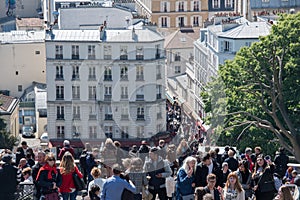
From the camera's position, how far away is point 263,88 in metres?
51.1

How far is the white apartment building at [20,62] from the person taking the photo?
97375mm

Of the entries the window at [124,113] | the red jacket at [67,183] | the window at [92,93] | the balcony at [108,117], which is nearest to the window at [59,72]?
the window at [92,93]

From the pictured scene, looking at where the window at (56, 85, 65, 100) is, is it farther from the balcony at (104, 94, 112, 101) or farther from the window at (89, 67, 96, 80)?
the balcony at (104, 94, 112, 101)

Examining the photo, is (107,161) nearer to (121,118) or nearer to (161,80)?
(121,118)

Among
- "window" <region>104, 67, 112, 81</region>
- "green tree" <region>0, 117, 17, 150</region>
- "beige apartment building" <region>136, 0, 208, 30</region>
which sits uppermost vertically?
"window" <region>104, 67, 112, 81</region>

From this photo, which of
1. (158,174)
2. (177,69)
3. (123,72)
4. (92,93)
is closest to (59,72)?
(92,93)

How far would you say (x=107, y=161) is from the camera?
22.8m

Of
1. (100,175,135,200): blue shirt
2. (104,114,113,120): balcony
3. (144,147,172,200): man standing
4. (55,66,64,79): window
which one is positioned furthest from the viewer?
(55,66,64,79): window

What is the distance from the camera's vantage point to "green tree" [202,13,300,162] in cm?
5012

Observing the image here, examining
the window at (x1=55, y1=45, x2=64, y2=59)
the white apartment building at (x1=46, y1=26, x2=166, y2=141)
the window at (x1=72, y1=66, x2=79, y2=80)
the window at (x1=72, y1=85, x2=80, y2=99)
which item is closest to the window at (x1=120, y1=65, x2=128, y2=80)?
the white apartment building at (x1=46, y1=26, x2=166, y2=141)

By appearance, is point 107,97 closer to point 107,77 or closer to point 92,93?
point 92,93

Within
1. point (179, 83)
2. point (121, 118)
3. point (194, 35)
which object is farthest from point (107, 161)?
point (194, 35)

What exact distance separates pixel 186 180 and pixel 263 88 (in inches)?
1179

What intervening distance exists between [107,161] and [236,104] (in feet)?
102
